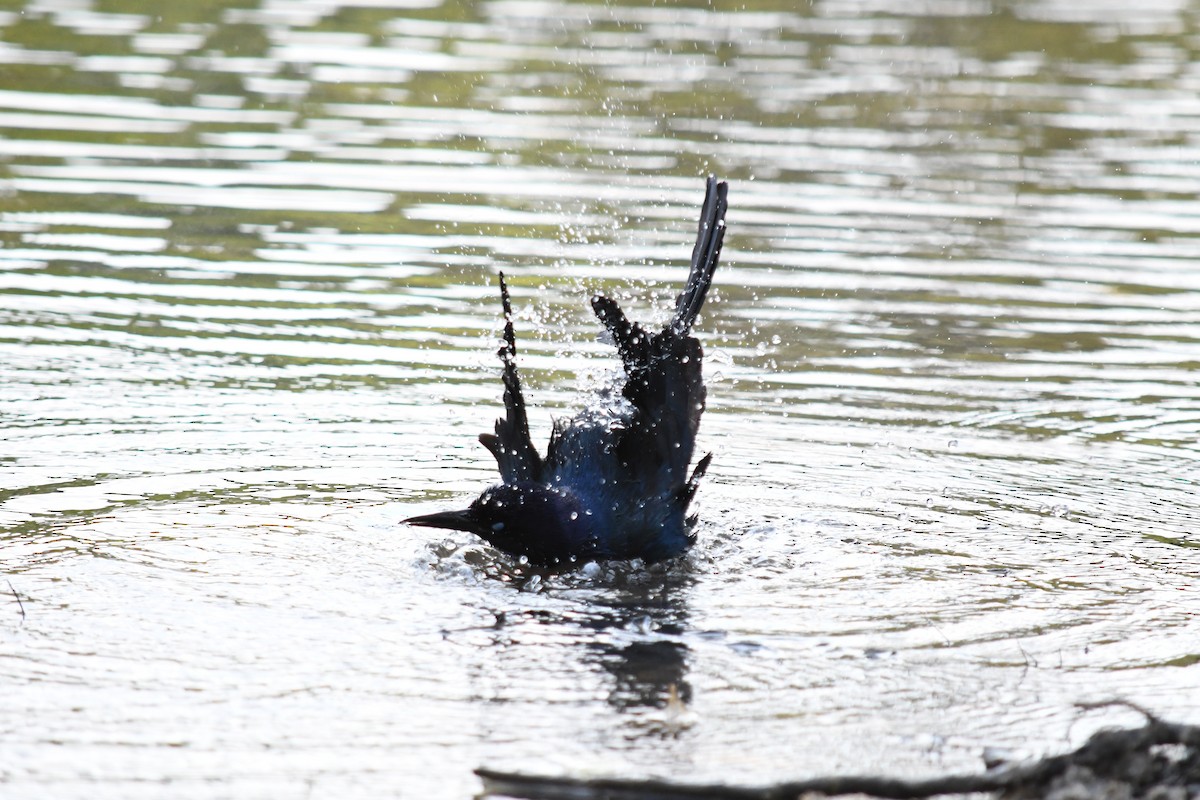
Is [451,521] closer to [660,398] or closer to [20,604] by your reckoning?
[660,398]

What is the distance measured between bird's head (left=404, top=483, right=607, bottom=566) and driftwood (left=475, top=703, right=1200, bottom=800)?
167 cm

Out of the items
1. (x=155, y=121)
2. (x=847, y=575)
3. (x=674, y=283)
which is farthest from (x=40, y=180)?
(x=847, y=575)

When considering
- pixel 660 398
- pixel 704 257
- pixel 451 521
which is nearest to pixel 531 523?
pixel 451 521

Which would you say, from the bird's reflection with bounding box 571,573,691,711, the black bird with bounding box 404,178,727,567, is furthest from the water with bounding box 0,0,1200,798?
the black bird with bounding box 404,178,727,567

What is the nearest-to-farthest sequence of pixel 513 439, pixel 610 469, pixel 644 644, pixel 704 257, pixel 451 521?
pixel 644 644 < pixel 451 521 < pixel 610 469 < pixel 513 439 < pixel 704 257

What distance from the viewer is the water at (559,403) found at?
179 inches

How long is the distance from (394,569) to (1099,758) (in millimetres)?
2443

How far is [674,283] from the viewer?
975 cm

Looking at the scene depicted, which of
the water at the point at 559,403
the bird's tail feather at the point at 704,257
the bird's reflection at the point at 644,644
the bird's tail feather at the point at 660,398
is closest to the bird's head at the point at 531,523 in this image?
the water at the point at 559,403

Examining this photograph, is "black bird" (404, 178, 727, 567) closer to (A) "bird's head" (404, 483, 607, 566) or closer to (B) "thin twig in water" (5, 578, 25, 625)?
(A) "bird's head" (404, 483, 607, 566)

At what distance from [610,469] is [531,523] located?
1.54ft

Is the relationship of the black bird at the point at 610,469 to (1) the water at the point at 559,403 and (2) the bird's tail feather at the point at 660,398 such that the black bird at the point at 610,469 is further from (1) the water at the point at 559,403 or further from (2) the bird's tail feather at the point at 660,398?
(1) the water at the point at 559,403

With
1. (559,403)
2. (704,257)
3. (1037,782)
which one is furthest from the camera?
(559,403)

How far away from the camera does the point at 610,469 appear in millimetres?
6078
